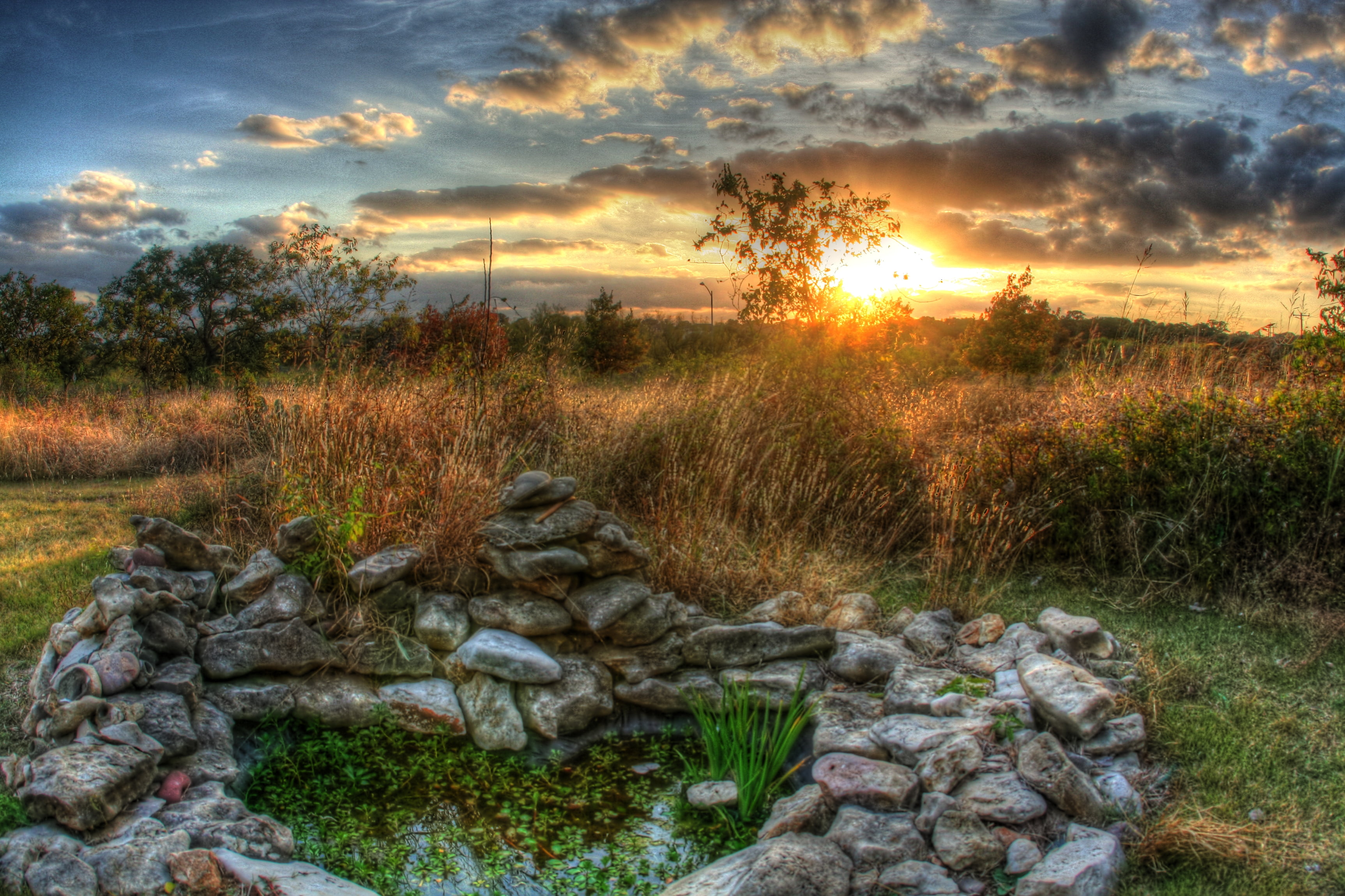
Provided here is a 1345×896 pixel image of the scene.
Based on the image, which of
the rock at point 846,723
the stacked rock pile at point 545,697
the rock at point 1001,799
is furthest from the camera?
the rock at point 846,723

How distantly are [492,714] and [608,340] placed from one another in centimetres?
1710

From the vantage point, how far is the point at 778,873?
2361mm

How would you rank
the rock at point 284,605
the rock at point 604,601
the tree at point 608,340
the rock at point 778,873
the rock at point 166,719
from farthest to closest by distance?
the tree at point 608,340, the rock at point 604,601, the rock at point 284,605, the rock at point 166,719, the rock at point 778,873

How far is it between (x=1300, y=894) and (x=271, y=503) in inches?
236

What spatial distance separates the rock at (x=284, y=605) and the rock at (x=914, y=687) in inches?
110

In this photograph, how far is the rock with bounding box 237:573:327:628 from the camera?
375 centimetres

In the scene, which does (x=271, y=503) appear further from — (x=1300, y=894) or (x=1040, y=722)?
(x=1300, y=894)

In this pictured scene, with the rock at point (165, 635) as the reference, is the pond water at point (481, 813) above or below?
below

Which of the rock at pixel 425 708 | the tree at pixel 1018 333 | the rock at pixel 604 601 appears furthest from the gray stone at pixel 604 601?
the tree at pixel 1018 333

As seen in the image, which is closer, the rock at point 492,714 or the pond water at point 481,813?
the pond water at point 481,813

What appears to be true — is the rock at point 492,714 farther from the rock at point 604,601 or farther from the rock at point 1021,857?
the rock at point 1021,857

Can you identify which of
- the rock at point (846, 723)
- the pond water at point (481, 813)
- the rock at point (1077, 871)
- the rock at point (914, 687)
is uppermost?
the rock at point (914, 687)

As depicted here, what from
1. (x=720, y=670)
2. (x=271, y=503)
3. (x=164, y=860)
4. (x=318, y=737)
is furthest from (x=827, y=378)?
(x=164, y=860)

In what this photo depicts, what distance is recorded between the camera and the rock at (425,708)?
3.60 meters
